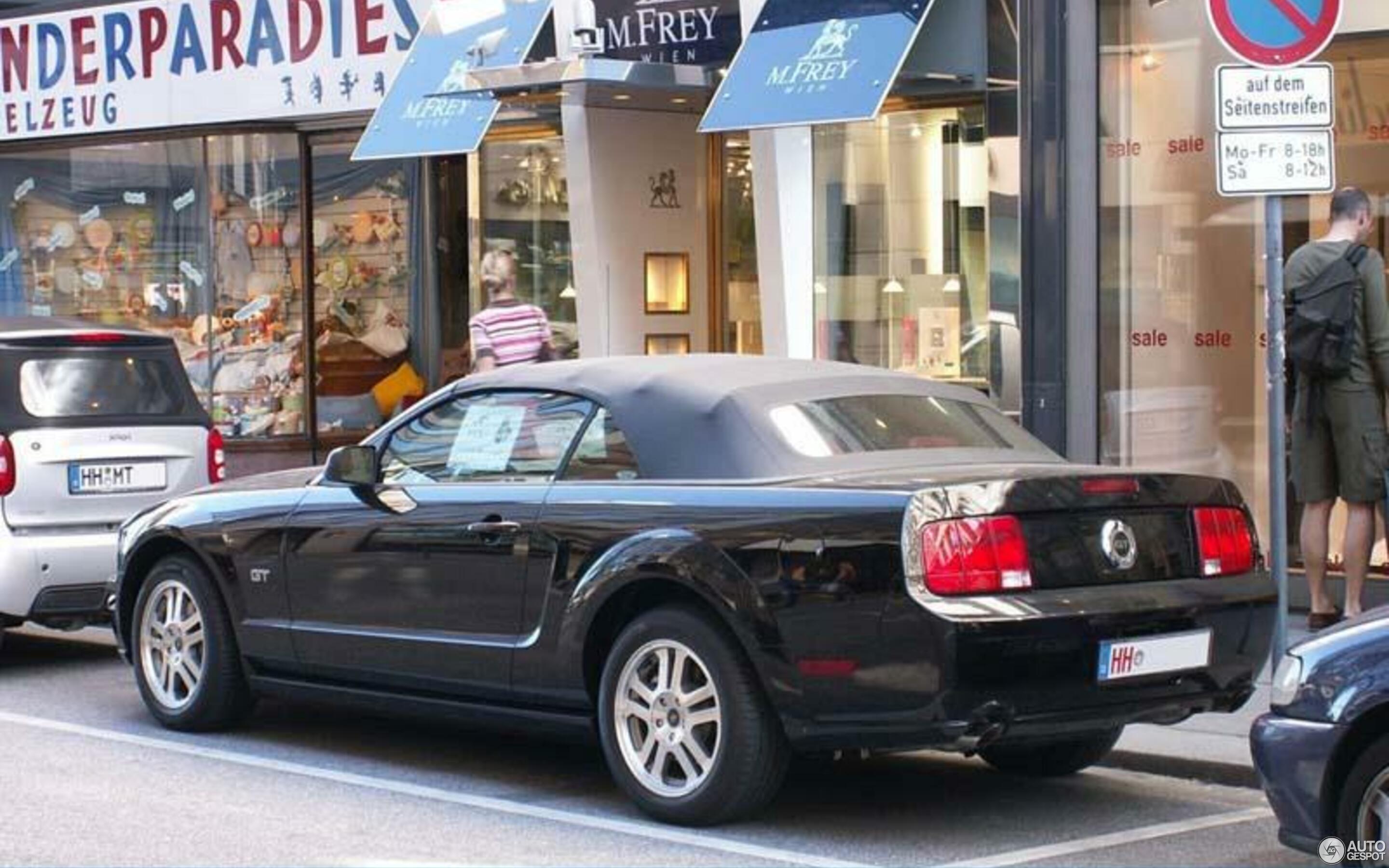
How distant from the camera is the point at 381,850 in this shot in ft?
23.0

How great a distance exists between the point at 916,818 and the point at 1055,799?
627 mm

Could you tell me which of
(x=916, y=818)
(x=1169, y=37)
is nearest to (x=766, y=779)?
(x=916, y=818)

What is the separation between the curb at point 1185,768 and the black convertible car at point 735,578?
0.35 m

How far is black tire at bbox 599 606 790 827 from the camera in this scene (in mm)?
7027

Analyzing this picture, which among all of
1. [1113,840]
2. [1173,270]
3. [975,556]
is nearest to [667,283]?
→ [1173,270]

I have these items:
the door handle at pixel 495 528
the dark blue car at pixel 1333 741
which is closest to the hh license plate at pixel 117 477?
the door handle at pixel 495 528

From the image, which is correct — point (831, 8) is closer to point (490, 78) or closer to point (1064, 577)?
point (490, 78)

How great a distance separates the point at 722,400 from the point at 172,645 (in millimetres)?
2994

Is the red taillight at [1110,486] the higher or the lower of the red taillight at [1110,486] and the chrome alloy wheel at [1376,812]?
the higher

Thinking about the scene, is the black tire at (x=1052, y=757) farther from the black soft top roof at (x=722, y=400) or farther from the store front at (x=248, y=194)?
the store front at (x=248, y=194)

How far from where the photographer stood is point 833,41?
43.8 ft

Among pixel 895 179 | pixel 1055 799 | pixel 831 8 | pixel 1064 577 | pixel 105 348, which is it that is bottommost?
pixel 1055 799

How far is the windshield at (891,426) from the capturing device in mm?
7641

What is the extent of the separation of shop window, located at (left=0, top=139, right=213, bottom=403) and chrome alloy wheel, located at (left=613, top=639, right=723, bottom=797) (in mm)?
11633
